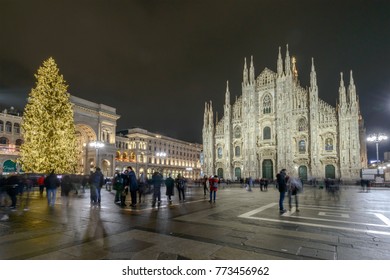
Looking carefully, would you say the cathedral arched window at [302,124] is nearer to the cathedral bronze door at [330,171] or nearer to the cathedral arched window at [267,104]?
the cathedral arched window at [267,104]

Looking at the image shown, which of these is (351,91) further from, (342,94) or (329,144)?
(329,144)

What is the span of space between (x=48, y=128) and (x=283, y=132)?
37.5 m

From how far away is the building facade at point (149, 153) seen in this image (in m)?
69.8

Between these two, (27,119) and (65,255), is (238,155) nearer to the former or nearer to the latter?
(27,119)

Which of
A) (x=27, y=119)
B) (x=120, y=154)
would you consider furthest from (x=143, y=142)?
(x=27, y=119)

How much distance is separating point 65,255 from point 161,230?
2.50 meters

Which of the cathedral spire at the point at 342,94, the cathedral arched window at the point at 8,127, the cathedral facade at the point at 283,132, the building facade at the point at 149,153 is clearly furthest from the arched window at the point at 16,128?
the cathedral spire at the point at 342,94

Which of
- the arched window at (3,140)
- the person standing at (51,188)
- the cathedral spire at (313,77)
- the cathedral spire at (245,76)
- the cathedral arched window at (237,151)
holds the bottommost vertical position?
the person standing at (51,188)

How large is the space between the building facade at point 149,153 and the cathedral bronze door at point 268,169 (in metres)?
19.6

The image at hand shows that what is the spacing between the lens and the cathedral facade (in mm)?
40688

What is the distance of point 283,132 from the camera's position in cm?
4547

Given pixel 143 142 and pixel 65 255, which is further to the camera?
pixel 143 142

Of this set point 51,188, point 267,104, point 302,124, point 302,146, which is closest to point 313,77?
point 302,124

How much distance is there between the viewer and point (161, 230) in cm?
641
